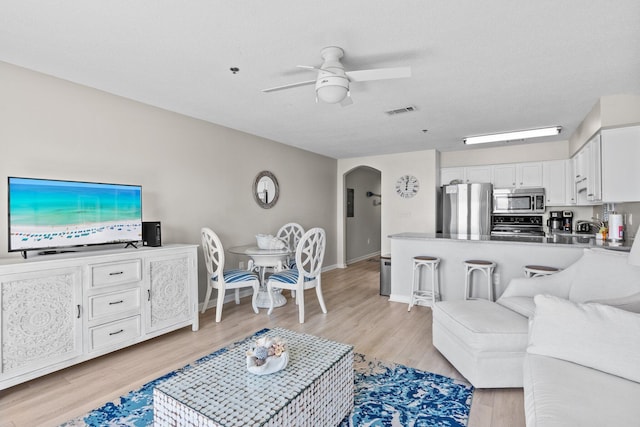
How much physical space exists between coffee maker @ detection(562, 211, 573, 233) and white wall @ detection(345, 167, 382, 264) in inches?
156

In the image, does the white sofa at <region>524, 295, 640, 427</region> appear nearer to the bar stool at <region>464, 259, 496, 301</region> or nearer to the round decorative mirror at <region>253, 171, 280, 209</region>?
the bar stool at <region>464, 259, 496, 301</region>

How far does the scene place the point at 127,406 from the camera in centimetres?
200

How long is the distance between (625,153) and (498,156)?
2.64 metres

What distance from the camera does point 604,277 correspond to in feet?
7.11

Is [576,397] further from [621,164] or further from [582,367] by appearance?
[621,164]

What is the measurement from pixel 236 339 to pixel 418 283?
8.15 ft

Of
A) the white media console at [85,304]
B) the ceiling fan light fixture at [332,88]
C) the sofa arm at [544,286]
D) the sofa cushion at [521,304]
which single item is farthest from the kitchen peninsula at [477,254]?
the white media console at [85,304]

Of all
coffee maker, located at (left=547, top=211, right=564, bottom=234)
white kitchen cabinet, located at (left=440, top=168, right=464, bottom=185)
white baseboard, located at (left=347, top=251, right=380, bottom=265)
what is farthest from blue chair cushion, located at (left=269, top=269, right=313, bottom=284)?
coffee maker, located at (left=547, top=211, right=564, bottom=234)

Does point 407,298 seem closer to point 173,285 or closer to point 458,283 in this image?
point 458,283

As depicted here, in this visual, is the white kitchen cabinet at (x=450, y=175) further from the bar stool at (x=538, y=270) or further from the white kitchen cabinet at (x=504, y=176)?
the bar stool at (x=538, y=270)

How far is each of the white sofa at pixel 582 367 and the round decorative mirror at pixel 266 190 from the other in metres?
3.88

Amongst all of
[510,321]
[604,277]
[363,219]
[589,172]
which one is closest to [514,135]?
[589,172]

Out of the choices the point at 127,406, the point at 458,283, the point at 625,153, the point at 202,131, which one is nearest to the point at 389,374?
the point at 127,406

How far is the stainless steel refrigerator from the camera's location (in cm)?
555
